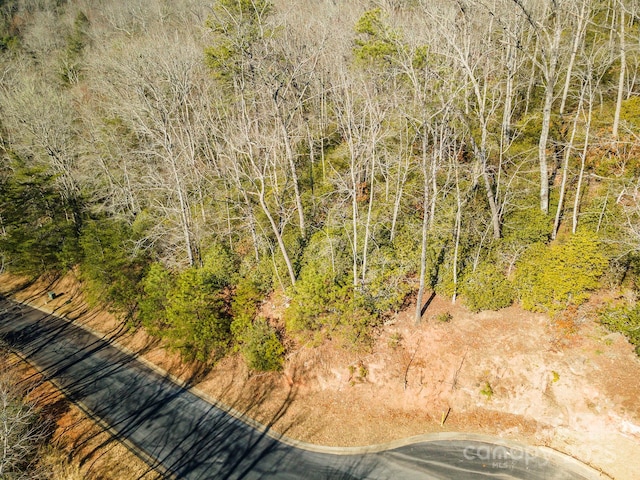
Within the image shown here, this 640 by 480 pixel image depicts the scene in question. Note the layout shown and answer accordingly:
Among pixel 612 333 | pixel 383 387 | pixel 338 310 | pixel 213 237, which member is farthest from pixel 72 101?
pixel 612 333

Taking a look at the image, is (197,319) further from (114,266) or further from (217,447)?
(114,266)

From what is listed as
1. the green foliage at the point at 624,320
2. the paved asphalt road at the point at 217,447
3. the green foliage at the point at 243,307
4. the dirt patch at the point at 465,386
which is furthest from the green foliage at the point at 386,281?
the green foliage at the point at 624,320

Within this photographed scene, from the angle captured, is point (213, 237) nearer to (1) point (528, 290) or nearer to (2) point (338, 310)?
(2) point (338, 310)

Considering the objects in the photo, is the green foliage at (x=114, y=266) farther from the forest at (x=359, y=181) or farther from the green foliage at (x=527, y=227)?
the green foliage at (x=527, y=227)

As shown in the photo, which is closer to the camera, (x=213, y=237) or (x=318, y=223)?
(x=318, y=223)

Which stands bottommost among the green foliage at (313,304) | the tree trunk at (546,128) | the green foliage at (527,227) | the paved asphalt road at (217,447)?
the paved asphalt road at (217,447)

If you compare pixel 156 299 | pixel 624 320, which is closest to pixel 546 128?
pixel 624 320
